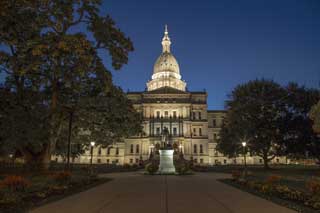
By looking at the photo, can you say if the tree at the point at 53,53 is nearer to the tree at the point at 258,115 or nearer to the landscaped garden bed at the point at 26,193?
the landscaped garden bed at the point at 26,193

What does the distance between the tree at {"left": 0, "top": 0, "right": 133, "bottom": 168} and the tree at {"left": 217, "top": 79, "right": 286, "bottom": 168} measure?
2676 cm

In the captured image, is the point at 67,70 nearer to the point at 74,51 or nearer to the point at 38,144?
the point at 74,51

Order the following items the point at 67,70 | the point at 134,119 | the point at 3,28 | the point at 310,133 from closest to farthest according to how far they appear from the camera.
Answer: the point at 3,28
the point at 67,70
the point at 134,119
the point at 310,133

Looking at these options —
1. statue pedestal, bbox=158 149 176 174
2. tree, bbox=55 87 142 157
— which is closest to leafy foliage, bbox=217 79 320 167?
statue pedestal, bbox=158 149 176 174

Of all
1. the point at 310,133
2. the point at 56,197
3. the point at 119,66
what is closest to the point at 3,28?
the point at 119,66

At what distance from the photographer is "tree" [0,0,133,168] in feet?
65.7

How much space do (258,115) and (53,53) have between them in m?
35.4

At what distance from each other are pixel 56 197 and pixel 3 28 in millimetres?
13561

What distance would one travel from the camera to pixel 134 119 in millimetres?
27938

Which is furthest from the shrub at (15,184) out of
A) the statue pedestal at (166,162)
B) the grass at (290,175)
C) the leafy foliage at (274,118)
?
the leafy foliage at (274,118)

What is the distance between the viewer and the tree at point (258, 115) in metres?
44.5

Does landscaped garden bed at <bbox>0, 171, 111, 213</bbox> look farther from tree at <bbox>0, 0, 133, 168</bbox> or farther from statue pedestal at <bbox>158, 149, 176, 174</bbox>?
statue pedestal at <bbox>158, 149, 176, 174</bbox>

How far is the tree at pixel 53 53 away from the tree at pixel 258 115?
26.8 metres

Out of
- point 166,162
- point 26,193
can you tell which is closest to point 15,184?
point 26,193
